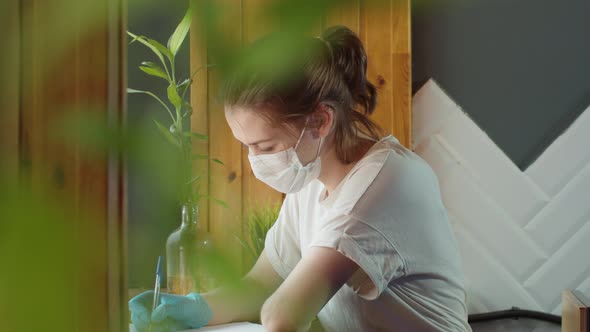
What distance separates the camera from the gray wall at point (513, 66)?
243 cm

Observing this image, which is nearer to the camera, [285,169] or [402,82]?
[285,169]

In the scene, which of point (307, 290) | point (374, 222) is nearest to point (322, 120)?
point (374, 222)

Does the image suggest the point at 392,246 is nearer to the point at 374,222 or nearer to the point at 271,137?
the point at 374,222

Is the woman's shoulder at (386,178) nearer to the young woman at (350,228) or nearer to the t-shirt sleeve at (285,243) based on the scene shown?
the young woman at (350,228)

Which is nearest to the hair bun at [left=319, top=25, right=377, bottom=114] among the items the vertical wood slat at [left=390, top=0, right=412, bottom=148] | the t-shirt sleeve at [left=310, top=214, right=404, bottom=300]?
the t-shirt sleeve at [left=310, top=214, right=404, bottom=300]

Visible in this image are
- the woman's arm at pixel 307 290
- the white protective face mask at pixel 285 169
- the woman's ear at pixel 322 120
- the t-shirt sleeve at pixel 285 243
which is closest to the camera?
the woman's arm at pixel 307 290

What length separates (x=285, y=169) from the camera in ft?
5.17

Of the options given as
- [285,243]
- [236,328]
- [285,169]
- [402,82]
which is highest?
[402,82]

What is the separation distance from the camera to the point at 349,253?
52.5 inches

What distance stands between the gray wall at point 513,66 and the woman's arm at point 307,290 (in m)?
1.24

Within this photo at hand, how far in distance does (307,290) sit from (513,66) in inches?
58.6

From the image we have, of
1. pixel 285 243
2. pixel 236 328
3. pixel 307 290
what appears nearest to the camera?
pixel 307 290

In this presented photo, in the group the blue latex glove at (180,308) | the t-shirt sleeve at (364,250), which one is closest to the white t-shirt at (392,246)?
the t-shirt sleeve at (364,250)

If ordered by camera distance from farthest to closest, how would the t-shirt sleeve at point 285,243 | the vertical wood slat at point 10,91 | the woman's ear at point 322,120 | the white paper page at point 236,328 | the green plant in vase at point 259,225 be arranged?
the green plant in vase at point 259,225
the t-shirt sleeve at point 285,243
the white paper page at point 236,328
the woman's ear at point 322,120
the vertical wood slat at point 10,91
